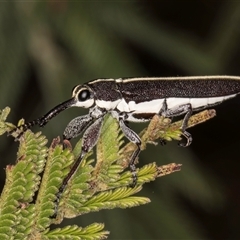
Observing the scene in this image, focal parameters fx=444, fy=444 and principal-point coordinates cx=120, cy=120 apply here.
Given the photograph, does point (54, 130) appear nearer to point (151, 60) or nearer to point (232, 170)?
point (151, 60)

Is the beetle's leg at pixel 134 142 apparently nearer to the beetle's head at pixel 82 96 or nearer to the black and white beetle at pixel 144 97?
the black and white beetle at pixel 144 97

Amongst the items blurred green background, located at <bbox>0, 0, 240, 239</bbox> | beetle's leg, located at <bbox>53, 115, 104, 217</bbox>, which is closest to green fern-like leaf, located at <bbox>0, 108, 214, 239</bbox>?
beetle's leg, located at <bbox>53, 115, 104, 217</bbox>

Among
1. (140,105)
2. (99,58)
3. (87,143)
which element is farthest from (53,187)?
(99,58)

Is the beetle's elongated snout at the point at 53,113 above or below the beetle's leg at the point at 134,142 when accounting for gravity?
above

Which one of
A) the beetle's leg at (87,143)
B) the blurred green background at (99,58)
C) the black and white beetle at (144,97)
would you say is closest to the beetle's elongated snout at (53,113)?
the black and white beetle at (144,97)

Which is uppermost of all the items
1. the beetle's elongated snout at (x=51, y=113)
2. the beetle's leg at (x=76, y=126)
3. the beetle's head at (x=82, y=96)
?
the beetle's head at (x=82, y=96)

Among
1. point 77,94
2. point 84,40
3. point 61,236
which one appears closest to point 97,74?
point 84,40

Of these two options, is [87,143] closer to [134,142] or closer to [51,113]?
[134,142]
